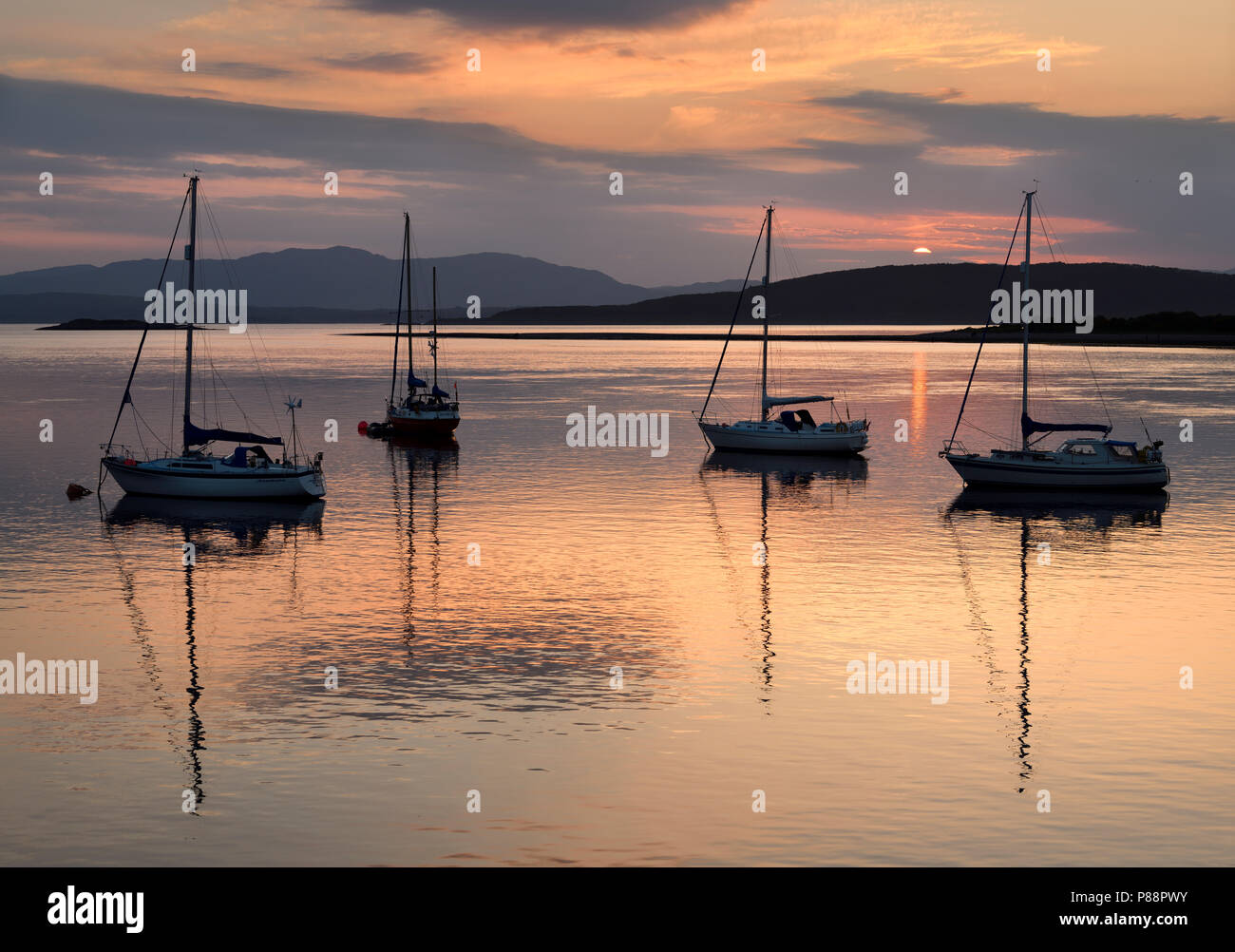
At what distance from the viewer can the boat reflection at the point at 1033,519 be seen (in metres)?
35.5

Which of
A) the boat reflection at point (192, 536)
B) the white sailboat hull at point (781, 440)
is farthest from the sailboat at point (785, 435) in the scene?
the boat reflection at point (192, 536)

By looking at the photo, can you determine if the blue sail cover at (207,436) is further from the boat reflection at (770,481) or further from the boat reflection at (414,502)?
the boat reflection at (770,481)

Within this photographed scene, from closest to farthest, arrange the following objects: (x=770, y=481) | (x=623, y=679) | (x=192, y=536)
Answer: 1. (x=623, y=679)
2. (x=192, y=536)
3. (x=770, y=481)

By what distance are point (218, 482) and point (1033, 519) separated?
3479 cm

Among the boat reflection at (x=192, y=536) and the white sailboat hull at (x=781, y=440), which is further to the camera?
the white sailboat hull at (x=781, y=440)

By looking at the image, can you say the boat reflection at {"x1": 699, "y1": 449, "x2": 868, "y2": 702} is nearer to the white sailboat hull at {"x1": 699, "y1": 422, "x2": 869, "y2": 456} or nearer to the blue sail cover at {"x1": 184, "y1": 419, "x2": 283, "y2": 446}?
the white sailboat hull at {"x1": 699, "y1": 422, "x2": 869, "y2": 456}

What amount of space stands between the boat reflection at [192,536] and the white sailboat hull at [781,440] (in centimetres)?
2918

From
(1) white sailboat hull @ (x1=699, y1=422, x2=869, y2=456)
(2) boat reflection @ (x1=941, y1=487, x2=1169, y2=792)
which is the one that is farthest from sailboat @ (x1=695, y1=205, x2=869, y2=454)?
(2) boat reflection @ (x1=941, y1=487, x2=1169, y2=792)

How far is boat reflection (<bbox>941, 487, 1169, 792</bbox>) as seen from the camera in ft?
116

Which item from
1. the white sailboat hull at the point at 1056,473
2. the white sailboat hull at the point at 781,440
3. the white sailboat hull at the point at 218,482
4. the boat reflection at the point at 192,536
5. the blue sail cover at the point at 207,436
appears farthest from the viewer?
the white sailboat hull at the point at 781,440

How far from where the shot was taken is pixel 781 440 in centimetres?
7931

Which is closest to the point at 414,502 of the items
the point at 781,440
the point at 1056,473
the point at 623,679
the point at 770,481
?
the point at 770,481

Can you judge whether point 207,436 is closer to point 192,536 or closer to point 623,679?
point 192,536
